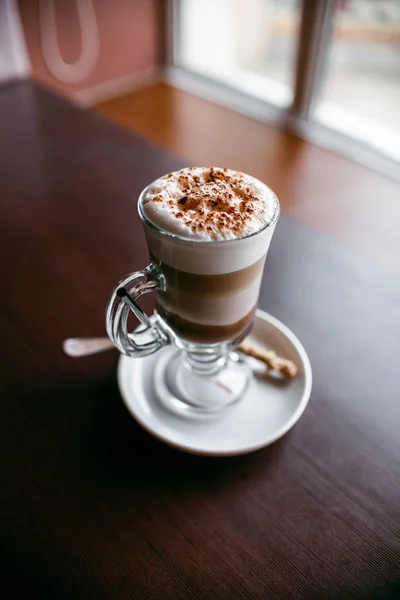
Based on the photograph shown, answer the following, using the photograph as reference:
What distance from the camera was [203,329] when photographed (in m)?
0.59

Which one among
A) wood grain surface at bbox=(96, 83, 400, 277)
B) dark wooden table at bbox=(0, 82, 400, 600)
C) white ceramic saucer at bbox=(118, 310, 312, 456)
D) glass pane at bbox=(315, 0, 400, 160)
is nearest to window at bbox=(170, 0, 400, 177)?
glass pane at bbox=(315, 0, 400, 160)

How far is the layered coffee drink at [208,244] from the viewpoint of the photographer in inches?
20.0

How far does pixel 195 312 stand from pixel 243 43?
265cm

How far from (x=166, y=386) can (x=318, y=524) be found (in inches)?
8.7

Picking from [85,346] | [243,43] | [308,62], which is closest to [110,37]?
[243,43]

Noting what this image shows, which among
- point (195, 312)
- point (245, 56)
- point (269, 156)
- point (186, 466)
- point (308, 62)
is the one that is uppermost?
point (195, 312)

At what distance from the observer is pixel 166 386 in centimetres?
64

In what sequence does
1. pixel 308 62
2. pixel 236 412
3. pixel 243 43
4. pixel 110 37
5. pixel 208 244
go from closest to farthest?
1. pixel 208 244
2. pixel 236 412
3. pixel 308 62
4. pixel 110 37
5. pixel 243 43

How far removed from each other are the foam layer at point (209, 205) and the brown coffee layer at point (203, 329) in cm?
12

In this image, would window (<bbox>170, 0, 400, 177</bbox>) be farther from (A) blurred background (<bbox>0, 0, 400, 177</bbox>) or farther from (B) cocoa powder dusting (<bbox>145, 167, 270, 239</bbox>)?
(B) cocoa powder dusting (<bbox>145, 167, 270, 239</bbox>)

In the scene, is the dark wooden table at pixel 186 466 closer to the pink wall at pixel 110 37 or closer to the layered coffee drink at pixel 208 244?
the layered coffee drink at pixel 208 244

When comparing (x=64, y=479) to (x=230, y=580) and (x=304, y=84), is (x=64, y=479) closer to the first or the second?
(x=230, y=580)

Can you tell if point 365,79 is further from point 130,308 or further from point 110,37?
point 130,308

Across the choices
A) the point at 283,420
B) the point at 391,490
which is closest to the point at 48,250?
the point at 283,420
